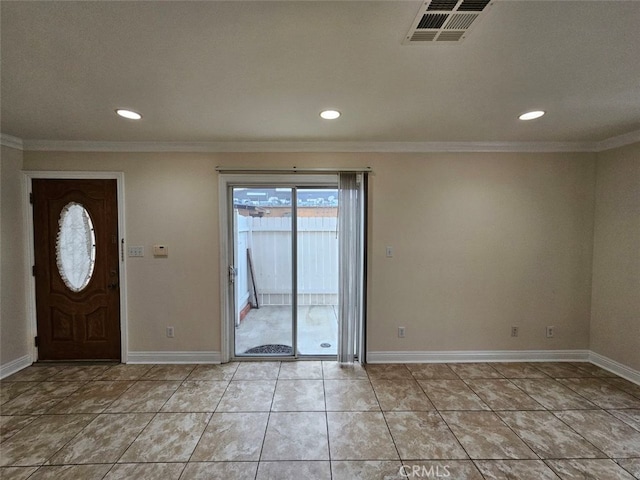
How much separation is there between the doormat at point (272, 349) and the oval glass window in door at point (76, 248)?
208 cm

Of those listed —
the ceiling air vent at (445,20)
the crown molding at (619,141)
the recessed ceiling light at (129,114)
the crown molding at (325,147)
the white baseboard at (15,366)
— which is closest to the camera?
the ceiling air vent at (445,20)

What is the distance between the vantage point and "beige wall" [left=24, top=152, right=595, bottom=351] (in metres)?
3.20

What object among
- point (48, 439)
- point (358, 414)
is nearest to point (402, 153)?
point (358, 414)

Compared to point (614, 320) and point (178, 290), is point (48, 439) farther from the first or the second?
point (614, 320)

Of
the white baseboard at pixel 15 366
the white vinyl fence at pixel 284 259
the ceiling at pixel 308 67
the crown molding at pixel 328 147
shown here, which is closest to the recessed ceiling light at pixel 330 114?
the ceiling at pixel 308 67

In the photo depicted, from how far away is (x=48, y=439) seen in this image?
6.76ft

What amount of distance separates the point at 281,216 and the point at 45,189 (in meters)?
2.66

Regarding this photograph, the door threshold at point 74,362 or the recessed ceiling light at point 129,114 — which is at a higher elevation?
the recessed ceiling light at point 129,114

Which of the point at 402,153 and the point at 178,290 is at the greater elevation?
the point at 402,153

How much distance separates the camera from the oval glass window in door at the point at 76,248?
126 inches

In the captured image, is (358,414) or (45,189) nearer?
(358,414)

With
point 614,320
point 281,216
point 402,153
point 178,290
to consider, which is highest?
point 402,153

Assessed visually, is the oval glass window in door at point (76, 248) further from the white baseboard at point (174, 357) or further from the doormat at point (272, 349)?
the doormat at point (272, 349)

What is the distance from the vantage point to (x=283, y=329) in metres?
3.45
